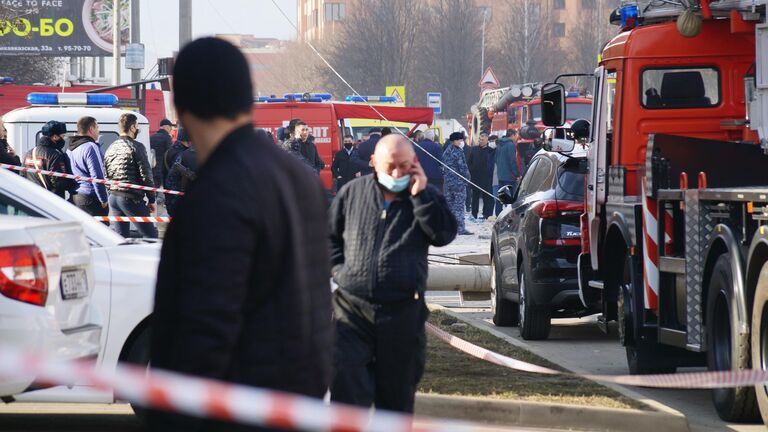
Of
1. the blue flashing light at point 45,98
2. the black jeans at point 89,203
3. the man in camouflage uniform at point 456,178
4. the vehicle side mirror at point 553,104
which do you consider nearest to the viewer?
the vehicle side mirror at point 553,104

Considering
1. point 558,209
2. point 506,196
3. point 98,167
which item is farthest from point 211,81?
point 98,167

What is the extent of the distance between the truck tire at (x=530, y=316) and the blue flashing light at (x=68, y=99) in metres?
11.2

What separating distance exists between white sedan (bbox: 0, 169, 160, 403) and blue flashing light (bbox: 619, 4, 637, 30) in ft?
16.4

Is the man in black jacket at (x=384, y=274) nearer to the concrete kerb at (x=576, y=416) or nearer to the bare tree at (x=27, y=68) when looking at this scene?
the concrete kerb at (x=576, y=416)

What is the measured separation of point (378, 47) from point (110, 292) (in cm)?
7513

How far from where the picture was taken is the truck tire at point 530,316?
42.8 feet

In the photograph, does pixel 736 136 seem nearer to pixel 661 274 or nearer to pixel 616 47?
pixel 616 47

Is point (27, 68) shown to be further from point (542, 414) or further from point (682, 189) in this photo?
point (542, 414)

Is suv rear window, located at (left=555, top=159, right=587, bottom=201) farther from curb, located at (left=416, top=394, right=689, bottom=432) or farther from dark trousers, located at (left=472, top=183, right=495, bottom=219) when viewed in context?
dark trousers, located at (left=472, top=183, right=495, bottom=219)

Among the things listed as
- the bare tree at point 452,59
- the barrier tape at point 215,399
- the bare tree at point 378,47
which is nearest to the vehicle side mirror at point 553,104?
the barrier tape at point 215,399

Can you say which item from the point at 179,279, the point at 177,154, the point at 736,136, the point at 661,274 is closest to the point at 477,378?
the point at 661,274

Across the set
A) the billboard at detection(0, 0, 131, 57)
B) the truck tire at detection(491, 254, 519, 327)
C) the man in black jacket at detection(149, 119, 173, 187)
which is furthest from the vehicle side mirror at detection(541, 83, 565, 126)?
the billboard at detection(0, 0, 131, 57)

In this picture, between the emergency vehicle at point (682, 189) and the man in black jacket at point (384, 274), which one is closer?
the man in black jacket at point (384, 274)

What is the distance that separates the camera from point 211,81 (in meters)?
3.56
